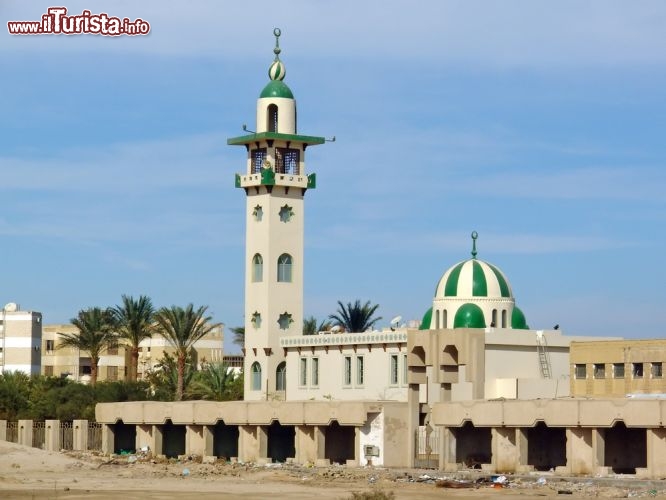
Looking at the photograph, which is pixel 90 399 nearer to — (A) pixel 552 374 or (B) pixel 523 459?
(A) pixel 552 374

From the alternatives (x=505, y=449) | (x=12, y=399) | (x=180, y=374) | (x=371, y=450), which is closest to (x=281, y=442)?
(x=371, y=450)

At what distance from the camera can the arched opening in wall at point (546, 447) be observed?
63156 mm

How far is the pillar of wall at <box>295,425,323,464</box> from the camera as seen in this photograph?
68.9 meters

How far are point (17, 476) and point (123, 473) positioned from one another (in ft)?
15.1

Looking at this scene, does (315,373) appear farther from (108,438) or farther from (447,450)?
(447,450)

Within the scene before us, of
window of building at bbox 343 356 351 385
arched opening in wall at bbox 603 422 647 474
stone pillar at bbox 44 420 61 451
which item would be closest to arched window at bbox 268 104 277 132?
window of building at bbox 343 356 351 385

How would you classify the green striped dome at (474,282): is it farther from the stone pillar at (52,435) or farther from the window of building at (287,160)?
the stone pillar at (52,435)

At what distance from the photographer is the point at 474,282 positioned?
7356 cm

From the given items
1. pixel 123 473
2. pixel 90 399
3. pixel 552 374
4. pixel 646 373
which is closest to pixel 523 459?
pixel 646 373

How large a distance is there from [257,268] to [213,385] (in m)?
12.3

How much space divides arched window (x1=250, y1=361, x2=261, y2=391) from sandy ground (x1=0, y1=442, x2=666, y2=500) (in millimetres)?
9987

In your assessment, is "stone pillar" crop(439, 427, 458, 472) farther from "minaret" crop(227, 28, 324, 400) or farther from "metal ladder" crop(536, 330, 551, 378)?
"minaret" crop(227, 28, 324, 400)

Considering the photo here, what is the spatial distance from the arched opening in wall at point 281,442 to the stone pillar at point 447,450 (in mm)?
11229

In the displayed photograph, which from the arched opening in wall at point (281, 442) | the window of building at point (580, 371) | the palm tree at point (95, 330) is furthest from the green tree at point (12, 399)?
the window of building at point (580, 371)
